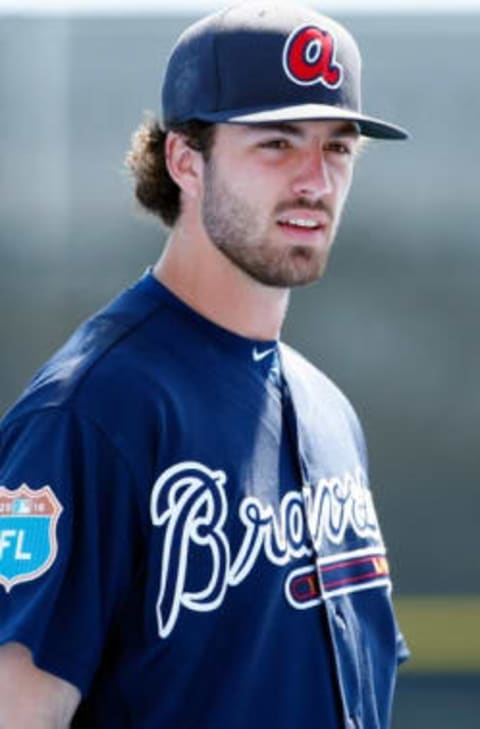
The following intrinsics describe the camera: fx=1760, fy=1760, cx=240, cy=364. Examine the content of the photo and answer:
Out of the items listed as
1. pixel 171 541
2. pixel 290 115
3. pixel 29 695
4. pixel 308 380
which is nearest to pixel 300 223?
pixel 290 115

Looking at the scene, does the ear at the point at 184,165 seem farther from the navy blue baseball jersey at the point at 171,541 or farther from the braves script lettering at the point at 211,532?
the braves script lettering at the point at 211,532

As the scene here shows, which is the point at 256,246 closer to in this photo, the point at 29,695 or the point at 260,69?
the point at 260,69

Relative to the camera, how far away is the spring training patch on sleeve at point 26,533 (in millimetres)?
1622

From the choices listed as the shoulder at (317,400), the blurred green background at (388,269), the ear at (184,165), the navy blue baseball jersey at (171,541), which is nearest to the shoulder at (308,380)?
the shoulder at (317,400)

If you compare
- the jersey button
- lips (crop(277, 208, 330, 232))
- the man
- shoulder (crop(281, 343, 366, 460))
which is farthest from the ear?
the jersey button

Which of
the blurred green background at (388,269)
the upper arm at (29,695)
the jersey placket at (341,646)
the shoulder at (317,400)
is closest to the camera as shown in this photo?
the upper arm at (29,695)

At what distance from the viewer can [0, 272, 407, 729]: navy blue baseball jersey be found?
162 centimetres

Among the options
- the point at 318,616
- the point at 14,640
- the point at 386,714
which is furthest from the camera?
the point at 386,714

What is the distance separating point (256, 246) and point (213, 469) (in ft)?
0.80

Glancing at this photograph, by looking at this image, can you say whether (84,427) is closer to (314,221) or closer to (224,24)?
(314,221)

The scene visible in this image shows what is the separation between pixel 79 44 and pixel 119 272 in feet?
2.09

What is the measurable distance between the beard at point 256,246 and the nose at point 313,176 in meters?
0.01

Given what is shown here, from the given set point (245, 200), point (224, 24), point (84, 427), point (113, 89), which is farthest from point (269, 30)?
point (113, 89)

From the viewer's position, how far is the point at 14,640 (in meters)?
1.60
